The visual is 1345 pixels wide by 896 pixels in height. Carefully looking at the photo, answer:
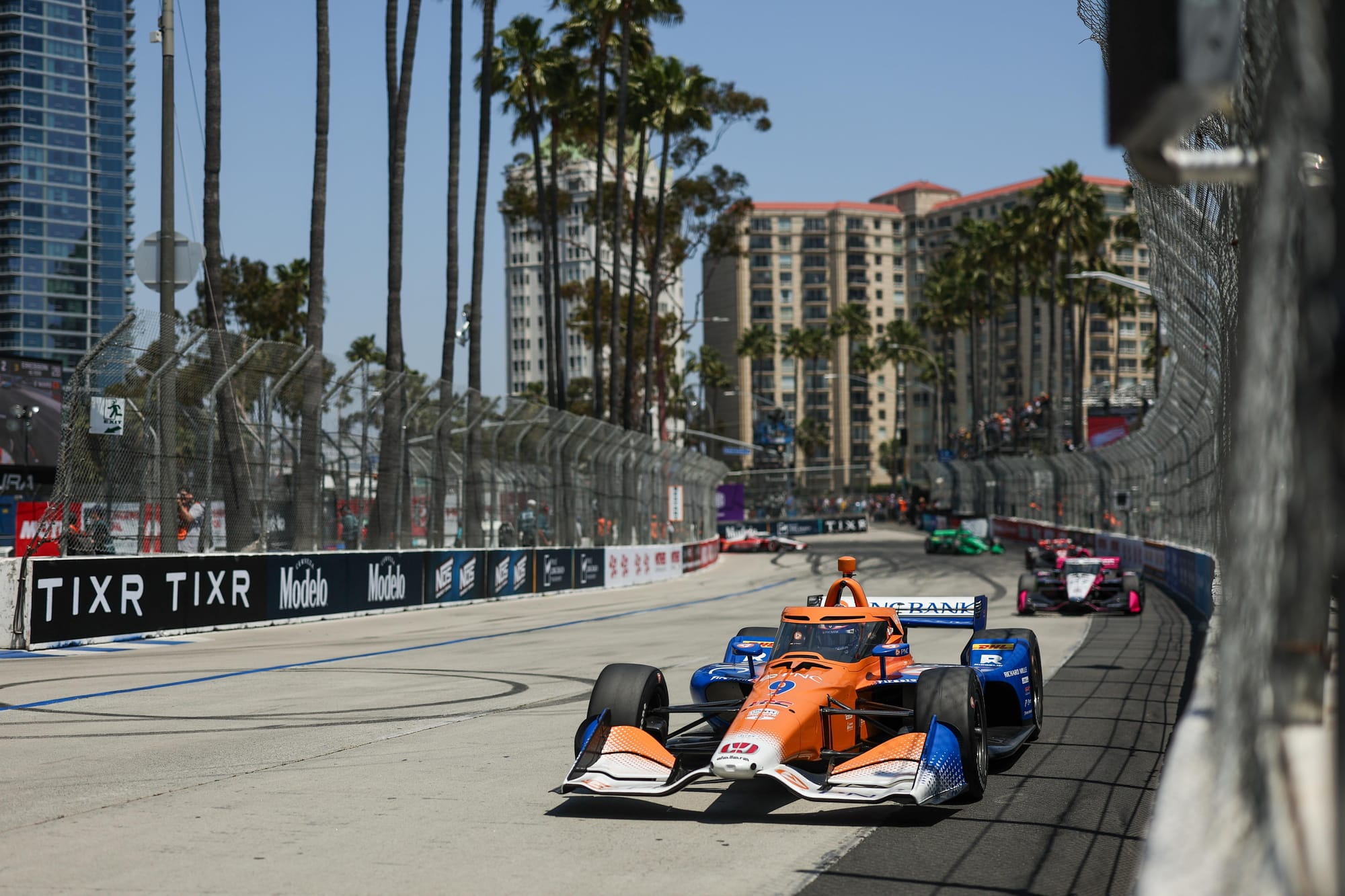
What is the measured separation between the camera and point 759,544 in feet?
181

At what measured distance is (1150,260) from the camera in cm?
1252

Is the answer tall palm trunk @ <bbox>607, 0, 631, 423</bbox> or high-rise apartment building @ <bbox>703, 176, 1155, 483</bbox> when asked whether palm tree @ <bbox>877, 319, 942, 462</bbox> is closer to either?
high-rise apartment building @ <bbox>703, 176, 1155, 483</bbox>

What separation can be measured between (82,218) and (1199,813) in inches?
6923

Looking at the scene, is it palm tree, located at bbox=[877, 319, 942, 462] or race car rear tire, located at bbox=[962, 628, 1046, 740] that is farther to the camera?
palm tree, located at bbox=[877, 319, 942, 462]

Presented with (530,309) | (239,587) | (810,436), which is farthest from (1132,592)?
(530,309)

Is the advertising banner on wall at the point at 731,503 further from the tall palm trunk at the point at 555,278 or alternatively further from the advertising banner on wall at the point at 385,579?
the advertising banner on wall at the point at 385,579

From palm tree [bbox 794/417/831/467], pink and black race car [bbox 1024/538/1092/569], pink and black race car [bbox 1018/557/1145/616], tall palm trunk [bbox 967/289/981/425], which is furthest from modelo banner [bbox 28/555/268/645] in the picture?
palm tree [bbox 794/417/831/467]

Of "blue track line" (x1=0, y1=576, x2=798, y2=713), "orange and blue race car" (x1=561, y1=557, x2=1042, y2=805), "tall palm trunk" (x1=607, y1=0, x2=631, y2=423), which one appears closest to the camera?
"orange and blue race car" (x1=561, y1=557, x2=1042, y2=805)

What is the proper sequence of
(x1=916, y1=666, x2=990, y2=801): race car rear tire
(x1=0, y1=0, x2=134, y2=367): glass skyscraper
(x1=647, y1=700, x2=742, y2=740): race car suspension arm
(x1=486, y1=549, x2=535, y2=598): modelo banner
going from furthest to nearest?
(x1=0, y1=0, x2=134, y2=367): glass skyscraper
(x1=486, y1=549, x2=535, y2=598): modelo banner
(x1=647, y1=700, x2=742, y2=740): race car suspension arm
(x1=916, y1=666, x2=990, y2=801): race car rear tire

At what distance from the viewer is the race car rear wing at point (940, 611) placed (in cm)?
998

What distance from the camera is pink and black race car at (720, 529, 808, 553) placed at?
54.6 meters

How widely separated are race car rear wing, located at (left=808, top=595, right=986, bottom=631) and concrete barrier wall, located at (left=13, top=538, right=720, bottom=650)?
9641 millimetres

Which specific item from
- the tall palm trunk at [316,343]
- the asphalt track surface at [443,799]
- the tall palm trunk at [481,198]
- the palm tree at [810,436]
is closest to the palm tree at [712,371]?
the palm tree at [810,436]

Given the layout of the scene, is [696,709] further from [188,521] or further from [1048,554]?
[1048,554]
